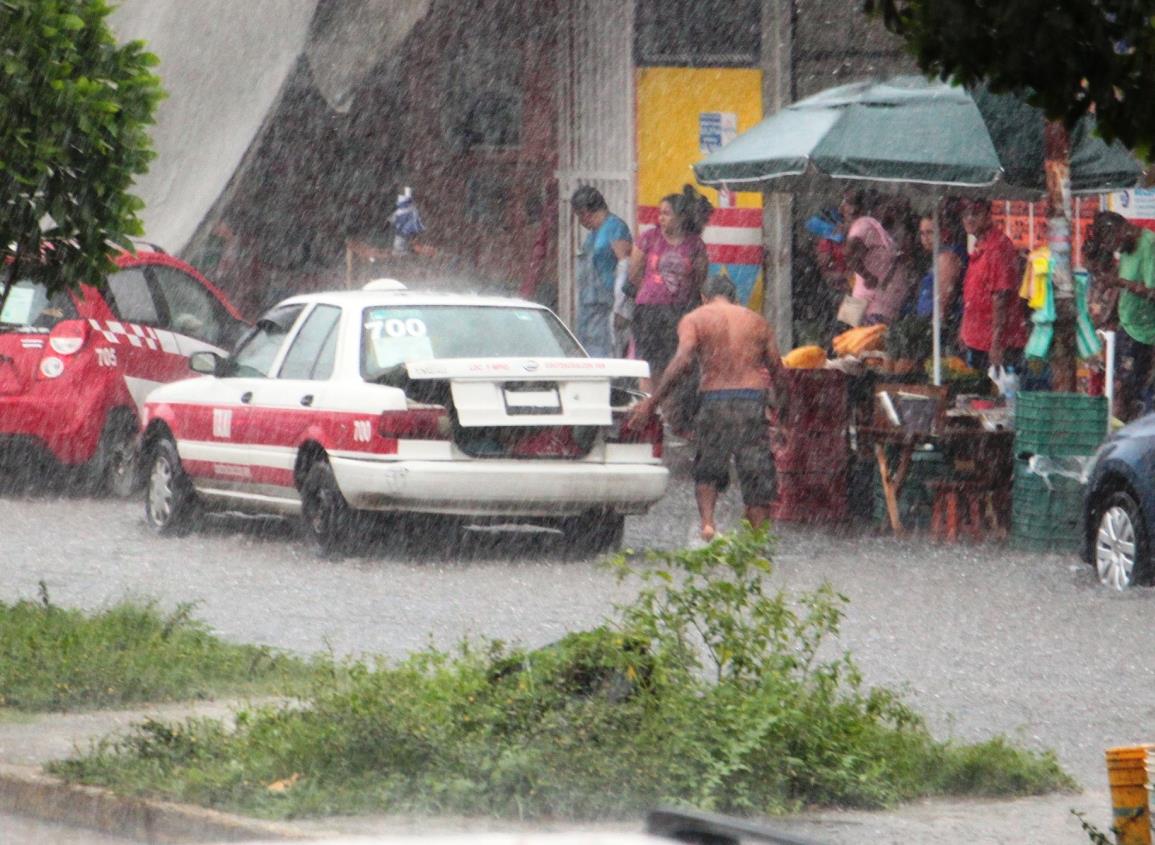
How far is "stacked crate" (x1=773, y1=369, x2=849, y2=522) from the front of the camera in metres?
15.6

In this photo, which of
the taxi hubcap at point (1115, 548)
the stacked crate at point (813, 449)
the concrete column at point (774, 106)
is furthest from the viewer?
the concrete column at point (774, 106)

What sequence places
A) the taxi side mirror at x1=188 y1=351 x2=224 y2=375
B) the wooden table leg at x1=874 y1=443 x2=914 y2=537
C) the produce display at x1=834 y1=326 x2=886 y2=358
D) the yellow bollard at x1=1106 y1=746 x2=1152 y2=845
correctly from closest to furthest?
the yellow bollard at x1=1106 y1=746 x2=1152 y2=845 < the taxi side mirror at x1=188 y1=351 x2=224 y2=375 < the wooden table leg at x1=874 y1=443 x2=914 y2=537 < the produce display at x1=834 y1=326 x2=886 y2=358

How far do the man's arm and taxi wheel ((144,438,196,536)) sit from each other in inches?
134

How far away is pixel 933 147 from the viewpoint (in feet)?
48.6

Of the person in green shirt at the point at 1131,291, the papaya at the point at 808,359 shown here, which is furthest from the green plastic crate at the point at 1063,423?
the person in green shirt at the point at 1131,291

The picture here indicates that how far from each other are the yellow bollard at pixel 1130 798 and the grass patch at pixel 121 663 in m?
4.38

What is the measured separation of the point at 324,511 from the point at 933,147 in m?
4.68

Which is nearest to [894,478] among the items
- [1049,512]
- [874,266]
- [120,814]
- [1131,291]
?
[1049,512]

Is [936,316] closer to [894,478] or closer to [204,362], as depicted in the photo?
[894,478]

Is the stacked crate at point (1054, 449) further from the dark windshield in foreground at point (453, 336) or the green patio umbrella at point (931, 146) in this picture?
the dark windshield in foreground at point (453, 336)

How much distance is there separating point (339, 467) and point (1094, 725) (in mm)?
5840

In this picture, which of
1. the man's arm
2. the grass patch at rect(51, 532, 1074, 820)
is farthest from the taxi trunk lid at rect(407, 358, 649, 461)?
the grass patch at rect(51, 532, 1074, 820)

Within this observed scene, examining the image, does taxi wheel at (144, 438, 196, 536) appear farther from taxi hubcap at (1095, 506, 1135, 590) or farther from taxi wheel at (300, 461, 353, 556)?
taxi hubcap at (1095, 506, 1135, 590)

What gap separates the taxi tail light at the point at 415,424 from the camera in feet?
43.2
